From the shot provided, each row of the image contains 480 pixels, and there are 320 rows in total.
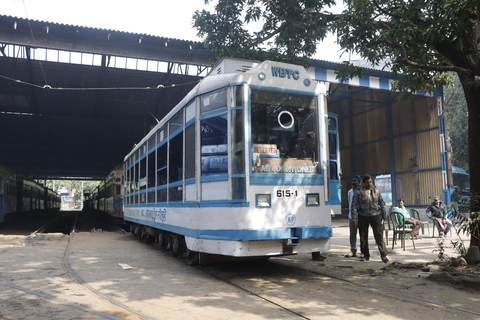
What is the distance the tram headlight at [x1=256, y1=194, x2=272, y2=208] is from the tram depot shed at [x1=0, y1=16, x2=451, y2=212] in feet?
36.8

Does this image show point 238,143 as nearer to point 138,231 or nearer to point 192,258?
point 192,258

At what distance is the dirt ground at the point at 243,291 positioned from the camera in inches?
163

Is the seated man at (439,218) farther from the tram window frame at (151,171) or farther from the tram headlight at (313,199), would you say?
the tram window frame at (151,171)

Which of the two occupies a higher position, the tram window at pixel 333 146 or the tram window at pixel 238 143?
the tram window at pixel 333 146

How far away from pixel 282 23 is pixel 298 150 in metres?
4.94

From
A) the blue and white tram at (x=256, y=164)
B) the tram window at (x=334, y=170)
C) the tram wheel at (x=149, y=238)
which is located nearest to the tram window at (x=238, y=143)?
the blue and white tram at (x=256, y=164)

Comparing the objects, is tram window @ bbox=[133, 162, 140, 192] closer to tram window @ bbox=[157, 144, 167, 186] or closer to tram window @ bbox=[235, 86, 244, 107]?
tram window @ bbox=[157, 144, 167, 186]

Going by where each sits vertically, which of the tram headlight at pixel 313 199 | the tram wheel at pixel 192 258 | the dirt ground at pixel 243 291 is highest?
the tram headlight at pixel 313 199

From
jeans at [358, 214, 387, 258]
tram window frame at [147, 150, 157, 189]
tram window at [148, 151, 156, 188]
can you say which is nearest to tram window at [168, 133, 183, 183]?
tram window frame at [147, 150, 157, 189]

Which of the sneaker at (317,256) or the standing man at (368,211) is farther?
the sneaker at (317,256)

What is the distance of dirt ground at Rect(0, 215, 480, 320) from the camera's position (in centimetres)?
413

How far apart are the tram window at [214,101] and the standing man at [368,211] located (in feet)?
10.5

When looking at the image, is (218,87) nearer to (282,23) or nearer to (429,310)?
(429,310)

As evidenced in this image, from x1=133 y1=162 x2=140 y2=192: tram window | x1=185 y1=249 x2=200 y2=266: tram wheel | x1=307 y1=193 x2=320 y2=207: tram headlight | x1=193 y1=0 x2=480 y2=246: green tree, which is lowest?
x1=185 y1=249 x2=200 y2=266: tram wheel
